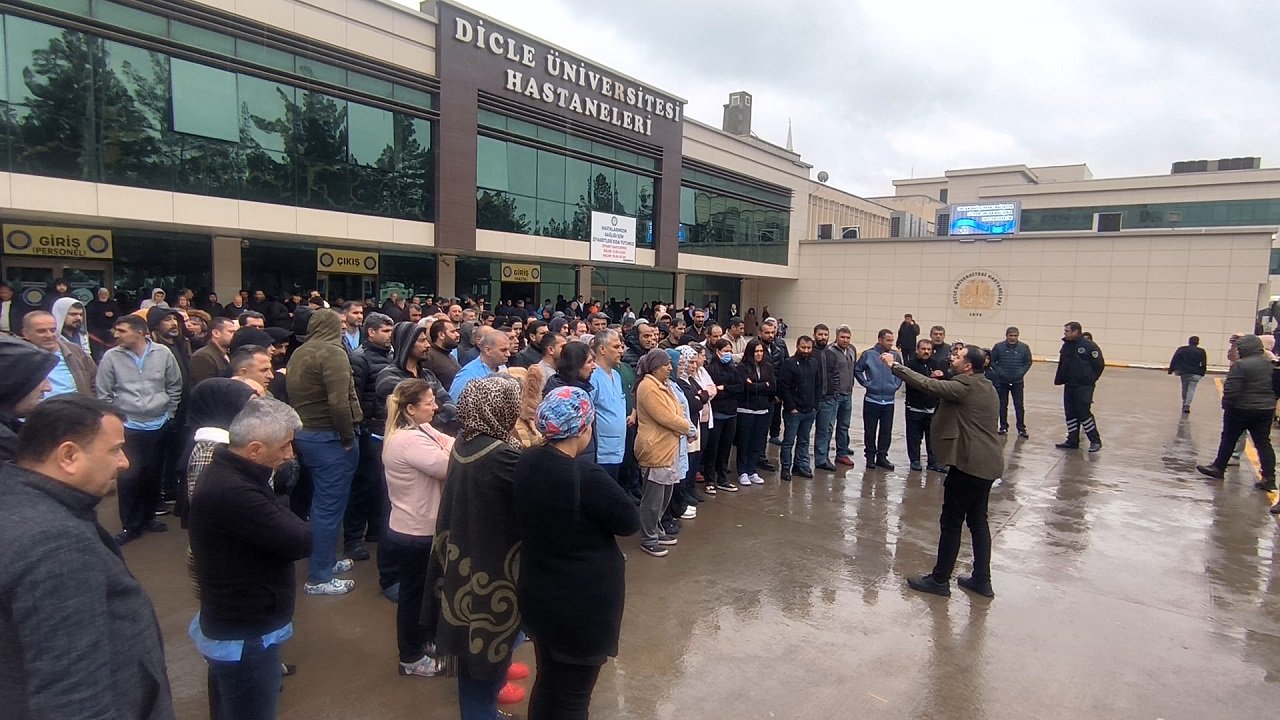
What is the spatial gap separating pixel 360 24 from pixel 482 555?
16096 millimetres

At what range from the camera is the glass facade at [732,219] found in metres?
26.0

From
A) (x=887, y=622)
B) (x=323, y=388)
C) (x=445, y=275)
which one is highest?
(x=445, y=275)

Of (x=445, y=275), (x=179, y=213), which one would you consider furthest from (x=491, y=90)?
(x=179, y=213)

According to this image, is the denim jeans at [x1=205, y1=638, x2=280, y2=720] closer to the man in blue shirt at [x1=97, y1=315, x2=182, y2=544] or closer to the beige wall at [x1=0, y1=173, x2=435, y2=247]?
the man in blue shirt at [x1=97, y1=315, x2=182, y2=544]

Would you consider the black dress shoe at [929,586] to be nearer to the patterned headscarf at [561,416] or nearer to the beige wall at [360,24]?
the patterned headscarf at [561,416]

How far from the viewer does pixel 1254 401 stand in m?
7.57

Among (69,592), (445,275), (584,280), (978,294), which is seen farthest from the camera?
(978,294)

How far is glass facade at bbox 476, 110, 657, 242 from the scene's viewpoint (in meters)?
18.4

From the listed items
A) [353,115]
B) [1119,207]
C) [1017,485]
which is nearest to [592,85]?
[353,115]

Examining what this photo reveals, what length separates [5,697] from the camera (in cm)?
152

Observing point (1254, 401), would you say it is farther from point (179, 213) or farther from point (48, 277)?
point (48, 277)

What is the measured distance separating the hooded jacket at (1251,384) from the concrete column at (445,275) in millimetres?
17170

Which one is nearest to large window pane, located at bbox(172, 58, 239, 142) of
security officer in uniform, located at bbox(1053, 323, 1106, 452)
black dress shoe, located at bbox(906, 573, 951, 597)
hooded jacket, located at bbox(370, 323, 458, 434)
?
hooded jacket, located at bbox(370, 323, 458, 434)

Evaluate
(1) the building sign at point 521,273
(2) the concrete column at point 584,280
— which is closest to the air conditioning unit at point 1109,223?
(2) the concrete column at point 584,280
